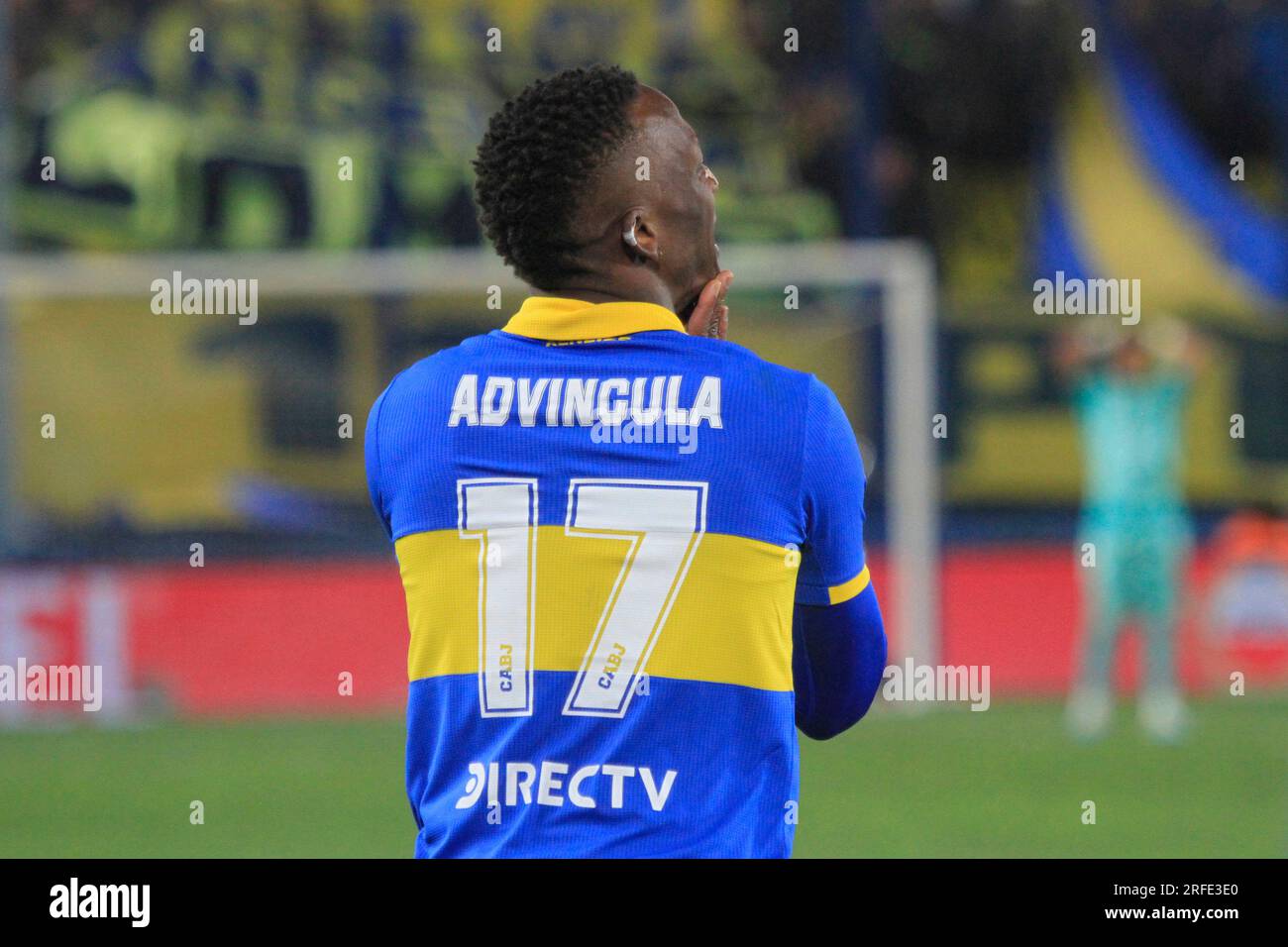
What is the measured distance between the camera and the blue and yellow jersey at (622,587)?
81.4 inches

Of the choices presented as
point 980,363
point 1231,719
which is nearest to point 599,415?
point 1231,719

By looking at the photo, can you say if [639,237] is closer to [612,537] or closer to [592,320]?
[592,320]

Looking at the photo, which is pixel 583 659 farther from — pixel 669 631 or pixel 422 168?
pixel 422 168

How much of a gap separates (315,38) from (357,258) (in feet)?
12.4

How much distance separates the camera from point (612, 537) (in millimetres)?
2072

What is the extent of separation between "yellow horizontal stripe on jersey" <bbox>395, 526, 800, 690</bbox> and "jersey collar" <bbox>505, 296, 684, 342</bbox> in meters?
0.23

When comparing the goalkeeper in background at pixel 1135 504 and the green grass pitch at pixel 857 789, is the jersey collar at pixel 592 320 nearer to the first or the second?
the green grass pitch at pixel 857 789

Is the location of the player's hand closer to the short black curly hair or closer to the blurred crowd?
the short black curly hair

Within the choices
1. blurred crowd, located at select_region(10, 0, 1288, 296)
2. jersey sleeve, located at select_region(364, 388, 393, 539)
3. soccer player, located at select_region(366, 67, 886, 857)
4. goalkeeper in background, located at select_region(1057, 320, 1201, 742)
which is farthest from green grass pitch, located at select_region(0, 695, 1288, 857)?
blurred crowd, located at select_region(10, 0, 1288, 296)

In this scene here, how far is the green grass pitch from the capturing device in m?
7.00

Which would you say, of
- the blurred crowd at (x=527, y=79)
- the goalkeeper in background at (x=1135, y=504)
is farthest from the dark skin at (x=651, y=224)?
the blurred crowd at (x=527, y=79)

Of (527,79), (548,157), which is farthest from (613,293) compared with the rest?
(527,79)

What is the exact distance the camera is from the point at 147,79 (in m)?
15.5

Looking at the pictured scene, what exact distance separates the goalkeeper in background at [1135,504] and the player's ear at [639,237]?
8715 millimetres
